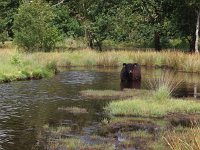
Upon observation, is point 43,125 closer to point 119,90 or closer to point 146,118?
point 146,118

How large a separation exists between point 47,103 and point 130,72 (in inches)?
374

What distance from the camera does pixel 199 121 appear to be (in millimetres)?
15766

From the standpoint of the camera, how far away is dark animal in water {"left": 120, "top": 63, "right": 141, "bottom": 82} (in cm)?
2830

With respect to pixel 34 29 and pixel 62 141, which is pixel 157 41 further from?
pixel 62 141

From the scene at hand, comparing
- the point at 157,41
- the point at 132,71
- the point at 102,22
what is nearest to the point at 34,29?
the point at 102,22

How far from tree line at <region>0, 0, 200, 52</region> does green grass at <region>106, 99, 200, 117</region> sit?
2385cm

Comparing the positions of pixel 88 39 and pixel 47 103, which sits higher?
pixel 88 39

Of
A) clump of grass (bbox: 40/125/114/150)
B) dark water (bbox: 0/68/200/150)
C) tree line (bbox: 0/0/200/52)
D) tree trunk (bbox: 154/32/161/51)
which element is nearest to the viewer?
clump of grass (bbox: 40/125/114/150)

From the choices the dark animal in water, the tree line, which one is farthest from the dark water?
the tree line

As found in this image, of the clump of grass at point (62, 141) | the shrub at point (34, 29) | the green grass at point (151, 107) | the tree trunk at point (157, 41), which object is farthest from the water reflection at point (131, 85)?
the tree trunk at point (157, 41)

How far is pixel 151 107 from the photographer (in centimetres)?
1791

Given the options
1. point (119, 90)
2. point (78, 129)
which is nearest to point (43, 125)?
point (78, 129)

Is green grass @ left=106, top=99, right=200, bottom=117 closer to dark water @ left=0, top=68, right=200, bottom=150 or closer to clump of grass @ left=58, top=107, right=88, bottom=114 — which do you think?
dark water @ left=0, top=68, right=200, bottom=150

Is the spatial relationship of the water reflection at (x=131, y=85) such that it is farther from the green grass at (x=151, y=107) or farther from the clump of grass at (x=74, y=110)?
the clump of grass at (x=74, y=110)
